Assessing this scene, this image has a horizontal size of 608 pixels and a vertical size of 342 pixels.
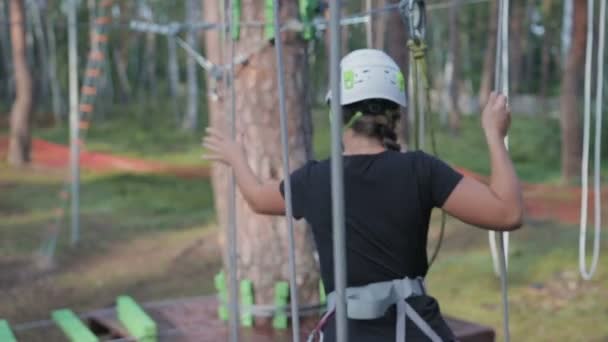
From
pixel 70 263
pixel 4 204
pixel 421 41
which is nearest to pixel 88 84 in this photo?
pixel 70 263

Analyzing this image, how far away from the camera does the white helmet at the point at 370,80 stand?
6.24 ft

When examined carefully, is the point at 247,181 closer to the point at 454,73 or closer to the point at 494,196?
the point at 494,196

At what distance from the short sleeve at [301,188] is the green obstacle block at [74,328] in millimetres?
1646

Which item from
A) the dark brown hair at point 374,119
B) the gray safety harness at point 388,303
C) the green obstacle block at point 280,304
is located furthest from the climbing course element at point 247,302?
the dark brown hair at point 374,119

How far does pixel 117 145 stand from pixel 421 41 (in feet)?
65.4

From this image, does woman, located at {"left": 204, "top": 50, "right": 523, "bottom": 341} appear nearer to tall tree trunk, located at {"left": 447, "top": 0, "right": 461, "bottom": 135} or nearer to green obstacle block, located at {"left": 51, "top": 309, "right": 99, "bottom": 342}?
green obstacle block, located at {"left": 51, "top": 309, "right": 99, "bottom": 342}

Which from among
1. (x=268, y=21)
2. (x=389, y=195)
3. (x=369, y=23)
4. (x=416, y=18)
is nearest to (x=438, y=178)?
(x=389, y=195)

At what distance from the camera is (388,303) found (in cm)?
190

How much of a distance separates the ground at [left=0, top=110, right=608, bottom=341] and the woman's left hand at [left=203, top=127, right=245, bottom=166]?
3.44 metres

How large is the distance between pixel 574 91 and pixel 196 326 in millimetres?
10085

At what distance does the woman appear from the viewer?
1.80m

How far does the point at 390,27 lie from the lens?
29.0 feet

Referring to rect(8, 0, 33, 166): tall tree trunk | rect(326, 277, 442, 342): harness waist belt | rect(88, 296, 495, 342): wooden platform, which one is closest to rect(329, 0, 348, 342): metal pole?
rect(326, 277, 442, 342): harness waist belt

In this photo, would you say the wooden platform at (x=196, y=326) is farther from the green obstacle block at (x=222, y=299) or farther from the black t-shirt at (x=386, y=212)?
the black t-shirt at (x=386, y=212)
